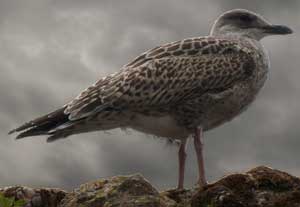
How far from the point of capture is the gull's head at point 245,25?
15.2 meters

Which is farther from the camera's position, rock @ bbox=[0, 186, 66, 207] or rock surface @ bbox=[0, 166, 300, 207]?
rock @ bbox=[0, 186, 66, 207]

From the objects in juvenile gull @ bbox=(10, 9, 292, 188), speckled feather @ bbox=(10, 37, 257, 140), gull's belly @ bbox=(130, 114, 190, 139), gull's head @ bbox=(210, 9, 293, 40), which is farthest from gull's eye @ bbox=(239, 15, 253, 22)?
gull's belly @ bbox=(130, 114, 190, 139)

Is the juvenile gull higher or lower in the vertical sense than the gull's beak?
lower

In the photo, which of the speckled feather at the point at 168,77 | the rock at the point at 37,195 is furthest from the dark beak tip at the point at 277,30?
the rock at the point at 37,195

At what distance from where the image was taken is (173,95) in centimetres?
1255

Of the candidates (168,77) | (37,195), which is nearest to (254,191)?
(37,195)

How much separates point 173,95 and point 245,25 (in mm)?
3763

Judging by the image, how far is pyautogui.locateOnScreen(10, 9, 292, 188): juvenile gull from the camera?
1242 centimetres

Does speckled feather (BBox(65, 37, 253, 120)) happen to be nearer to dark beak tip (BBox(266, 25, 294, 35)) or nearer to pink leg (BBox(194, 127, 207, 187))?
pink leg (BBox(194, 127, 207, 187))

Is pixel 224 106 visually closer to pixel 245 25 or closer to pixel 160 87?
pixel 160 87

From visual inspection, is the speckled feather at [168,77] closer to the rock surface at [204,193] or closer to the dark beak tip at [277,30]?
the dark beak tip at [277,30]

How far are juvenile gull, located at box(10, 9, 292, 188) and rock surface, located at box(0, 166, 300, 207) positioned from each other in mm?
2714

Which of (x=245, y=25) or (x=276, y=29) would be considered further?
(x=276, y=29)

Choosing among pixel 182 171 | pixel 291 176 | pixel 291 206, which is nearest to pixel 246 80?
pixel 182 171
